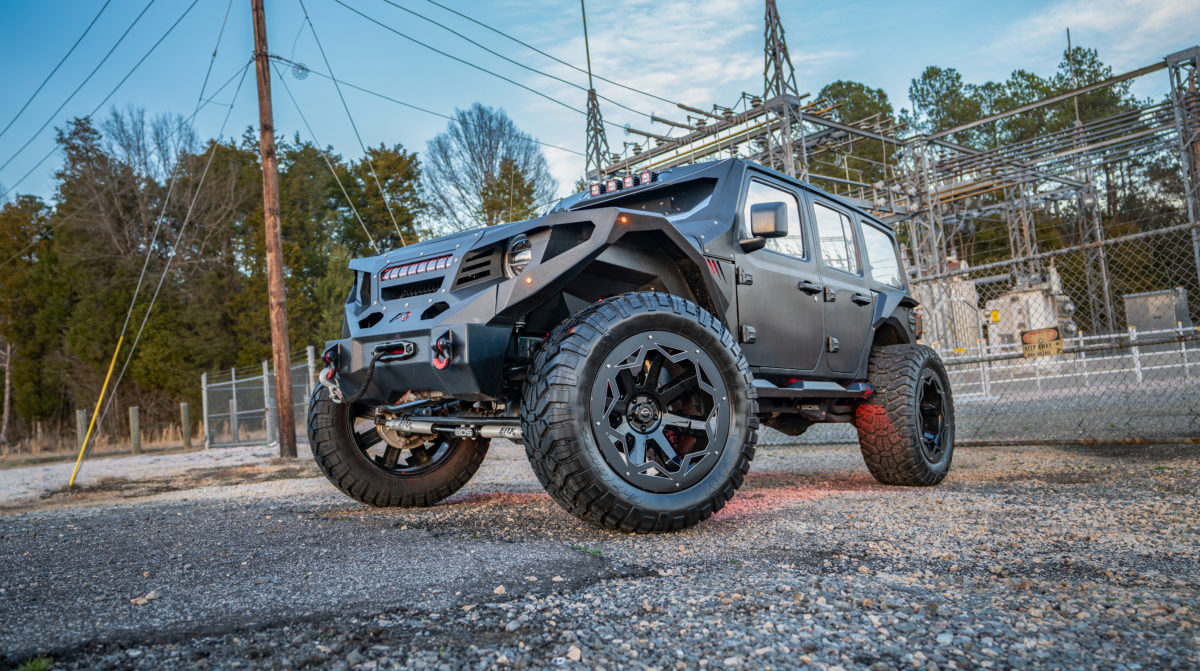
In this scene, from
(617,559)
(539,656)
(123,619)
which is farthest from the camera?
(617,559)

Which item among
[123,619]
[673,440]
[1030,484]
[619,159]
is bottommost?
[1030,484]

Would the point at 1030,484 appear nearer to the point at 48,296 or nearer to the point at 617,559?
the point at 617,559

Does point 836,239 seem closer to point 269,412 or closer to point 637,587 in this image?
point 637,587

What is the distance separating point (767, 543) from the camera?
138 inches

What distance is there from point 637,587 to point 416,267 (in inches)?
89.1

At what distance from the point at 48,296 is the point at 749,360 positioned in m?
35.0

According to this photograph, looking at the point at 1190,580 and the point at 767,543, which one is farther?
the point at 767,543

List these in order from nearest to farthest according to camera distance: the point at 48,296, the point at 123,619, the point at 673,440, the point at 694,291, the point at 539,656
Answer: the point at 539,656, the point at 123,619, the point at 673,440, the point at 694,291, the point at 48,296

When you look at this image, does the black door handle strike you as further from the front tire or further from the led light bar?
the led light bar

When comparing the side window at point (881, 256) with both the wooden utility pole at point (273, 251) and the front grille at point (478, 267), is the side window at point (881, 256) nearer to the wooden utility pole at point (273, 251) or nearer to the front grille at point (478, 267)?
the front grille at point (478, 267)

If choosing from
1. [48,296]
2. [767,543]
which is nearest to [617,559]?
[767,543]

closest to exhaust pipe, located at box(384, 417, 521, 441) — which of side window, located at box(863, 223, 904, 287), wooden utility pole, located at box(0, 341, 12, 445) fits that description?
side window, located at box(863, 223, 904, 287)

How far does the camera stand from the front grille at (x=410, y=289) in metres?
4.07

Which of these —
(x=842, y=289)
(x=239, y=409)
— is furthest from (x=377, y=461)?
(x=239, y=409)
